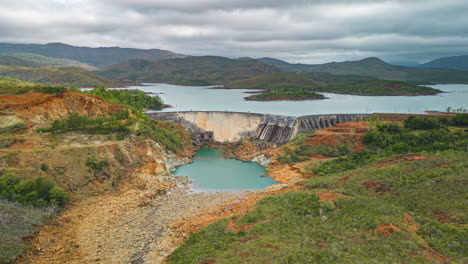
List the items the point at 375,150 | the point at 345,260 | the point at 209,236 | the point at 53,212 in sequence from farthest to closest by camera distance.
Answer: the point at 375,150 → the point at 53,212 → the point at 209,236 → the point at 345,260

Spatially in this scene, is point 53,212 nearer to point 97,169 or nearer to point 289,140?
point 97,169

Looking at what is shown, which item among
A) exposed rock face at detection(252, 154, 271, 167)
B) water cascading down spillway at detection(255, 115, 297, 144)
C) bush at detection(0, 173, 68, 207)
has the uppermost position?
water cascading down spillway at detection(255, 115, 297, 144)

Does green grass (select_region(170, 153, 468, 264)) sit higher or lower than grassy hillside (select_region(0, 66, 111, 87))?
lower

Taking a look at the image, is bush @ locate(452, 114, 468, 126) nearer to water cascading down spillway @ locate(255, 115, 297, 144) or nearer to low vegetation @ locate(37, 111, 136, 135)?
water cascading down spillway @ locate(255, 115, 297, 144)

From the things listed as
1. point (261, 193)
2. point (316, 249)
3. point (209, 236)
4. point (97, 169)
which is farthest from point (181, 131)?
point (316, 249)

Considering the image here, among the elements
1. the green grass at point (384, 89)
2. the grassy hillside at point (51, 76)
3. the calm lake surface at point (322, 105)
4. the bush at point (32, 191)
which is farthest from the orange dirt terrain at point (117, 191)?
the grassy hillside at point (51, 76)

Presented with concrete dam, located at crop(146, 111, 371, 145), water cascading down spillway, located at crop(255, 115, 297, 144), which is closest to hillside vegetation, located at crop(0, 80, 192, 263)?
concrete dam, located at crop(146, 111, 371, 145)

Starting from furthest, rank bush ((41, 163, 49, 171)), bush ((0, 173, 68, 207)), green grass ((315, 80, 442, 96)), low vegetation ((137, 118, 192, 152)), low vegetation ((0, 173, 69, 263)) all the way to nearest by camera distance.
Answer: green grass ((315, 80, 442, 96))
low vegetation ((137, 118, 192, 152))
bush ((41, 163, 49, 171))
bush ((0, 173, 68, 207))
low vegetation ((0, 173, 69, 263))
